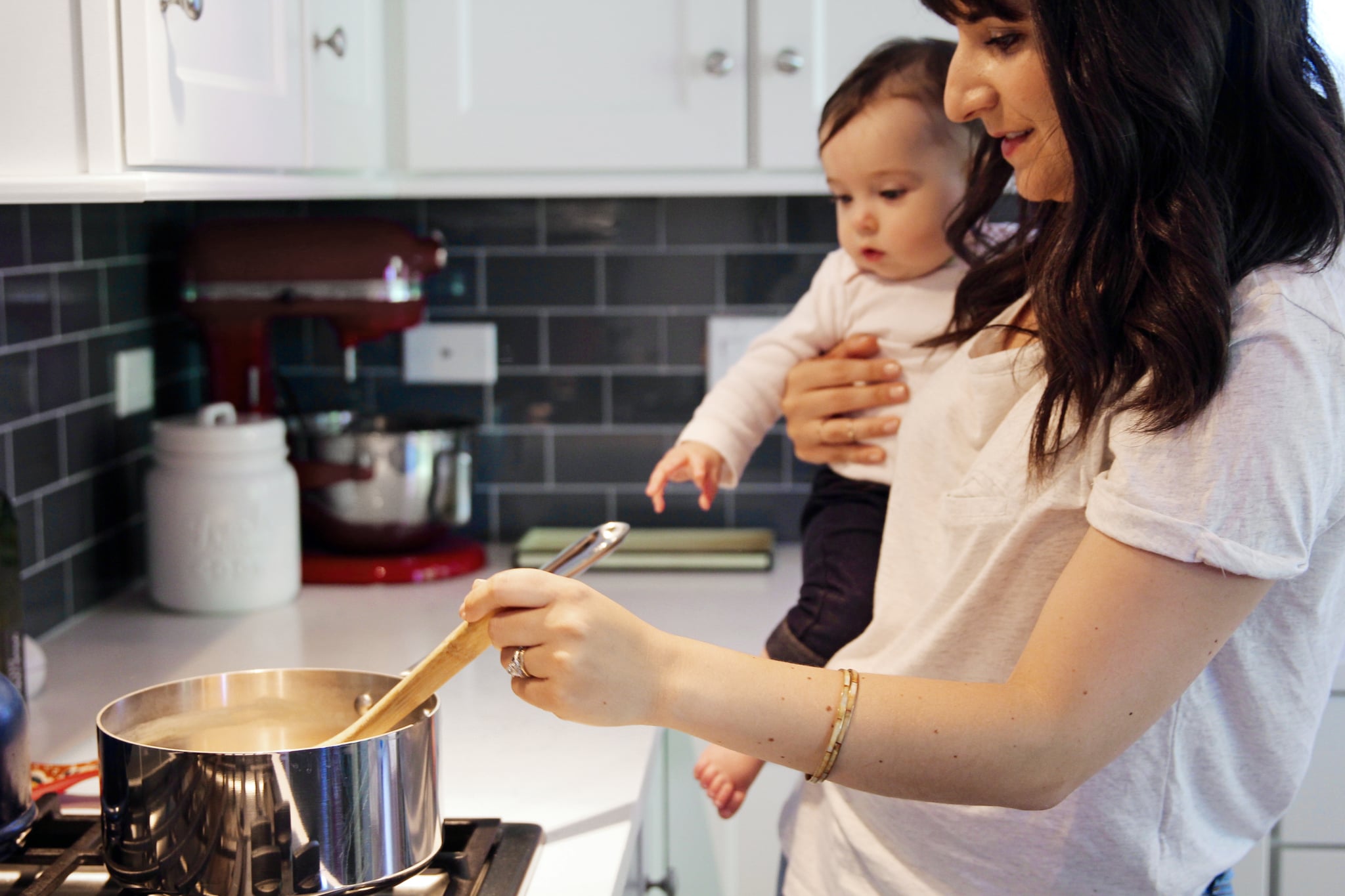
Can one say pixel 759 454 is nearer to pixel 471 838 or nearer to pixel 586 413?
pixel 586 413

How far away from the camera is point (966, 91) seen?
0.96 m

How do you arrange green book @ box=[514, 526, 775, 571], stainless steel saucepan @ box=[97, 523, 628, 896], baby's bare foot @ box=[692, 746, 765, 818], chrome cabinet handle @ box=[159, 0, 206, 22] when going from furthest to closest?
green book @ box=[514, 526, 775, 571] → baby's bare foot @ box=[692, 746, 765, 818] → chrome cabinet handle @ box=[159, 0, 206, 22] → stainless steel saucepan @ box=[97, 523, 628, 896]

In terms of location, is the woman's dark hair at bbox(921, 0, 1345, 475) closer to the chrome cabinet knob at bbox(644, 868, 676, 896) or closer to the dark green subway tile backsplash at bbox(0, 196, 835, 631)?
the chrome cabinet knob at bbox(644, 868, 676, 896)

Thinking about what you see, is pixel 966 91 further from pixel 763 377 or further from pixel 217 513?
pixel 217 513

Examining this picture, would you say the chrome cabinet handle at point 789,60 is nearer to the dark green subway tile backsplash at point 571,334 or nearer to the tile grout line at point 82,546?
the dark green subway tile backsplash at point 571,334

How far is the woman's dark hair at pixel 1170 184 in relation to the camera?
837 millimetres

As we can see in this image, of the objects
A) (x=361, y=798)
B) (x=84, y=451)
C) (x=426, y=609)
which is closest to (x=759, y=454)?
(x=426, y=609)

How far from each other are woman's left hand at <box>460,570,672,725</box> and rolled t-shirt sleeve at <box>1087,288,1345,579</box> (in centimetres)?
30

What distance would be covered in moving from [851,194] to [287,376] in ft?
3.72

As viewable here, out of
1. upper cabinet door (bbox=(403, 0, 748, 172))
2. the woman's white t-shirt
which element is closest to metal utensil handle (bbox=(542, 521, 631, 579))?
the woman's white t-shirt

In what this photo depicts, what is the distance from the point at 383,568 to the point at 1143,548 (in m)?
1.36

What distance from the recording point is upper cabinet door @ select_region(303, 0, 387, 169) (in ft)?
5.19

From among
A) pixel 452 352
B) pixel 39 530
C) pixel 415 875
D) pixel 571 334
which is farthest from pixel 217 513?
pixel 415 875

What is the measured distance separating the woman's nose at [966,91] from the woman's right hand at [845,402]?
524mm
